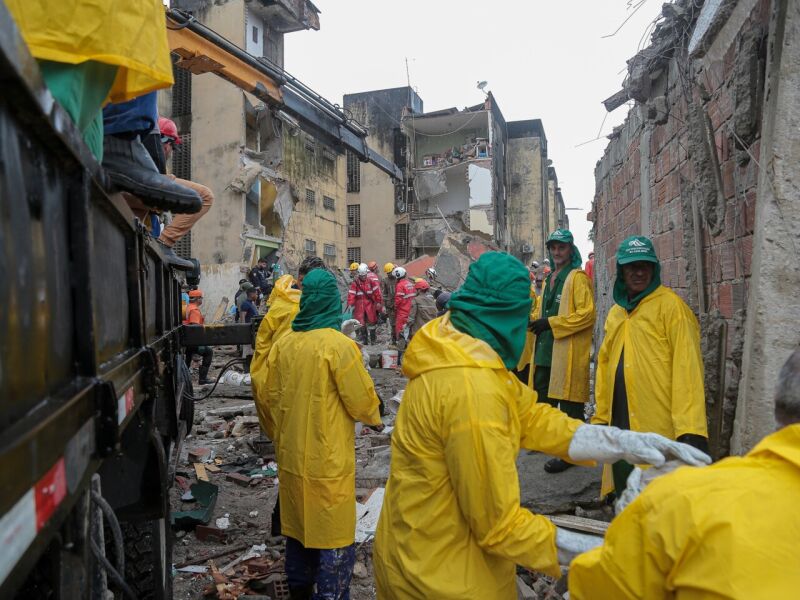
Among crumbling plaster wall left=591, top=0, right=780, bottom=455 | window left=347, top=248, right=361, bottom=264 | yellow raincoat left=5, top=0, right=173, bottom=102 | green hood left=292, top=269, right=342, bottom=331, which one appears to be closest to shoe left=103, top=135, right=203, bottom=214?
yellow raincoat left=5, top=0, right=173, bottom=102

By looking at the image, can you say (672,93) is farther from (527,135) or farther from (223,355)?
(527,135)

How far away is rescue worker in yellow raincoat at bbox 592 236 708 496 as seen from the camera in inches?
117

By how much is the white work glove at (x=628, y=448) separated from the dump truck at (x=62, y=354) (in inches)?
59.6

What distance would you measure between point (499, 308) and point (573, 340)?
297 cm

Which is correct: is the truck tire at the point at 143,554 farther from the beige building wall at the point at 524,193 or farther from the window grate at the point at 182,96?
the beige building wall at the point at 524,193

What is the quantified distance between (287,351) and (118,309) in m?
1.50

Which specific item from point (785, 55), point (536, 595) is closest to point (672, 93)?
point (785, 55)

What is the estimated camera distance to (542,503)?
4242mm

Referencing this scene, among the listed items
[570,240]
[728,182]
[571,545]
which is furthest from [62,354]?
[570,240]

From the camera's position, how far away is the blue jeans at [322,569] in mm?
3143

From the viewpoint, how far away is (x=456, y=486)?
1805 millimetres

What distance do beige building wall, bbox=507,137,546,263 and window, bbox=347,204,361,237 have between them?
40.2 ft

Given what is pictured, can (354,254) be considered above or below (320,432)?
above

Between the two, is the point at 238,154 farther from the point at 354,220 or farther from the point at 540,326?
the point at 540,326
